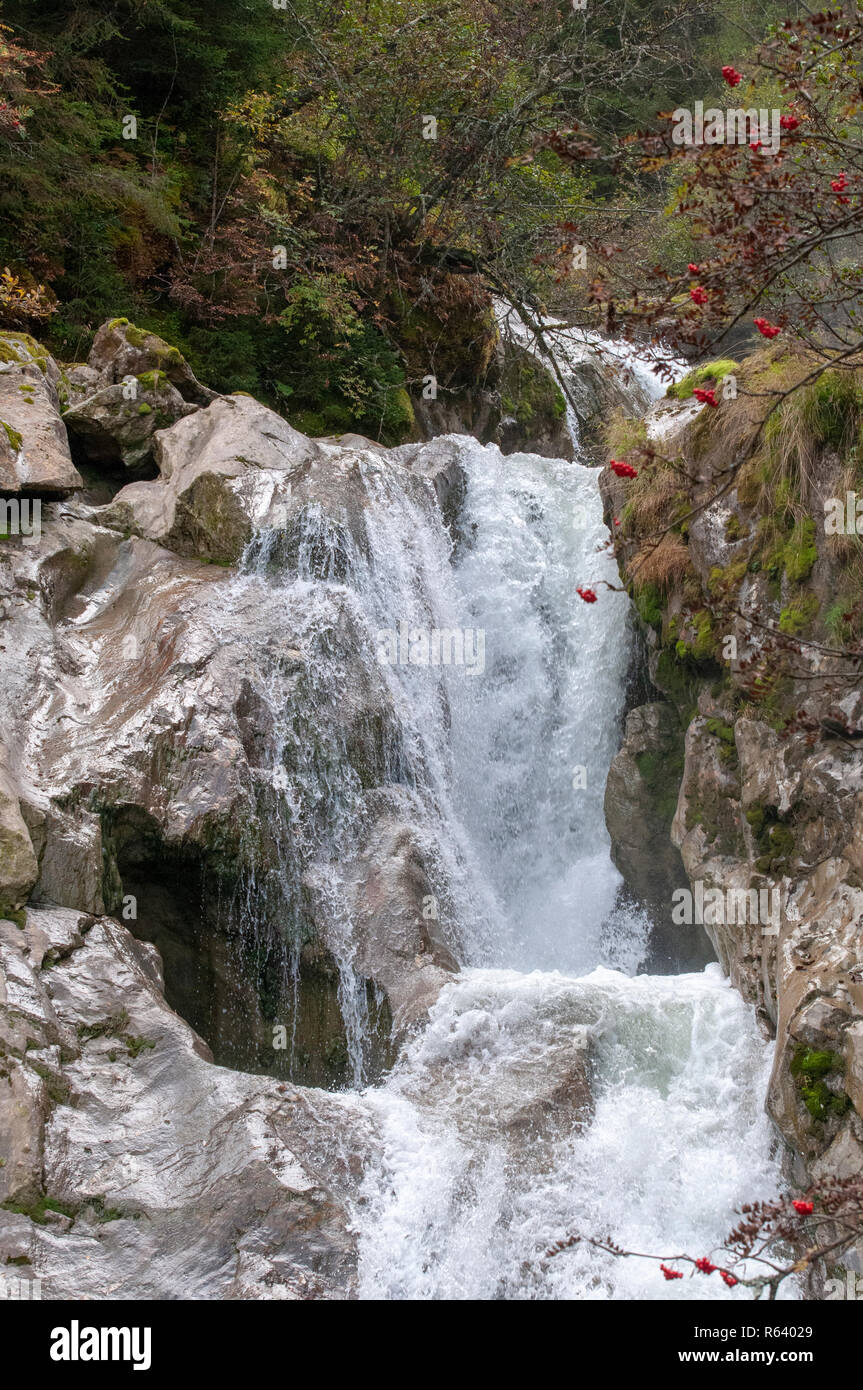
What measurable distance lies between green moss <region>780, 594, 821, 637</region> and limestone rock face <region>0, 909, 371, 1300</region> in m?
A: 4.05

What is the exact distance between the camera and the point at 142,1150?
5.50m

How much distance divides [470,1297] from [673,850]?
4812 millimetres

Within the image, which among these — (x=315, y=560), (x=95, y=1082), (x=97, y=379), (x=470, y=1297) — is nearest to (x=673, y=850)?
(x=315, y=560)

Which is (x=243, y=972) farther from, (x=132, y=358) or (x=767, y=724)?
(x=132, y=358)

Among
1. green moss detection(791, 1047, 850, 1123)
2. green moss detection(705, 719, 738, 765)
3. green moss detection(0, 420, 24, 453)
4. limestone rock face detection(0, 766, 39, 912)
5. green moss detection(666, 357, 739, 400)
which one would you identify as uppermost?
green moss detection(666, 357, 739, 400)

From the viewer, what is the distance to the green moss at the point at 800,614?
21.9 feet

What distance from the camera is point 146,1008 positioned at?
6.12 metres

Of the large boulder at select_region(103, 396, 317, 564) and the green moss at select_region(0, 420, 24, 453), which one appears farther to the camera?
the large boulder at select_region(103, 396, 317, 564)

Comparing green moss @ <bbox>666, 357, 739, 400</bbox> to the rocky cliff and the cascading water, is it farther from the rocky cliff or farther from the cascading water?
the cascading water

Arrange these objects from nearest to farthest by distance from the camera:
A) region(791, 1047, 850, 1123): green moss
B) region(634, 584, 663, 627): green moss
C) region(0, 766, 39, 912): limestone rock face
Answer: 1. region(791, 1047, 850, 1123): green moss
2. region(0, 766, 39, 912): limestone rock face
3. region(634, 584, 663, 627): green moss

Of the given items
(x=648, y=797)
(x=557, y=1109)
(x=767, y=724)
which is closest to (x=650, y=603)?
(x=648, y=797)

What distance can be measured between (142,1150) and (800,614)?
16.6ft

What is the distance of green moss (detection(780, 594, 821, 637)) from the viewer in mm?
6672

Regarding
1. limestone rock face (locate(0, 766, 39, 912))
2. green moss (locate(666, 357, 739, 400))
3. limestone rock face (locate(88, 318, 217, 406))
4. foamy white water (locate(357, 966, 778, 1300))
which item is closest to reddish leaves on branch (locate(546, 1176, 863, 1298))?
foamy white water (locate(357, 966, 778, 1300))
